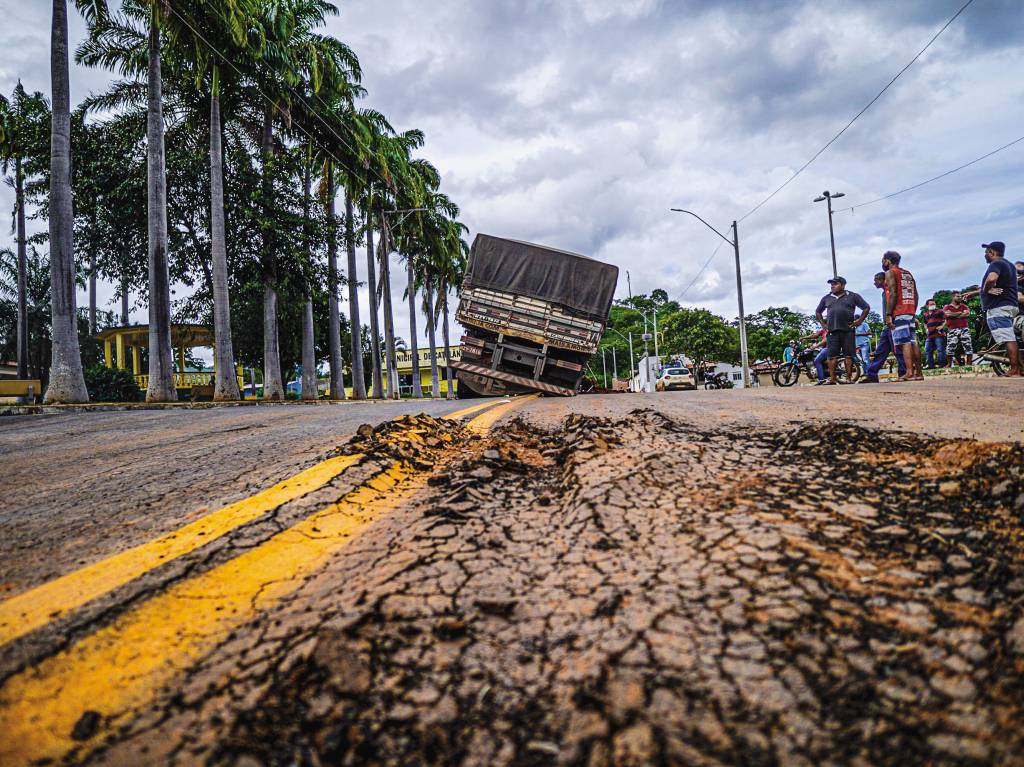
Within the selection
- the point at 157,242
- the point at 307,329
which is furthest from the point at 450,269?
the point at 157,242

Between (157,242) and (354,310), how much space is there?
9.56m

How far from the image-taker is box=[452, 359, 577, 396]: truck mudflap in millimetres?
10875

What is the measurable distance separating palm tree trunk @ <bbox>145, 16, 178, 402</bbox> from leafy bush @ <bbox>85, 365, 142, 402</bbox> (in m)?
8.59

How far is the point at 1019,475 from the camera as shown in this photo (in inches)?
57.3

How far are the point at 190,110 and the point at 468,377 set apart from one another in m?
13.7

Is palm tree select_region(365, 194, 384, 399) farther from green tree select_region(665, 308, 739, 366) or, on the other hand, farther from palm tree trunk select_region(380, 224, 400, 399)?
green tree select_region(665, 308, 739, 366)

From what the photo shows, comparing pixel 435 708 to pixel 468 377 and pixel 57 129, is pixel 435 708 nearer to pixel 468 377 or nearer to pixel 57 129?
pixel 468 377

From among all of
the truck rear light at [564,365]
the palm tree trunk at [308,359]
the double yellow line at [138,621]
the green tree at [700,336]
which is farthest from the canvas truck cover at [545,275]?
the green tree at [700,336]

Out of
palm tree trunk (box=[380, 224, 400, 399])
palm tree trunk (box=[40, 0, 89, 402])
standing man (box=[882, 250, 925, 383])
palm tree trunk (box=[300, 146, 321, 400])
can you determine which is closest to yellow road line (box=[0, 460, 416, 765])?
standing man (box=[882, 250, 925, 383])

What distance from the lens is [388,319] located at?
24.5 meters

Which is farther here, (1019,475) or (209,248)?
(209,248)

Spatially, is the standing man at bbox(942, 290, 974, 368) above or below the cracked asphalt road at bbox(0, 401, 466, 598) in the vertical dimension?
above

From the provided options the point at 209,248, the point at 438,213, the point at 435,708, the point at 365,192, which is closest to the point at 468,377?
the point at 435,708

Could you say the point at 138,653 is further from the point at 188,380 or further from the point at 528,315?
the point at 188,380
